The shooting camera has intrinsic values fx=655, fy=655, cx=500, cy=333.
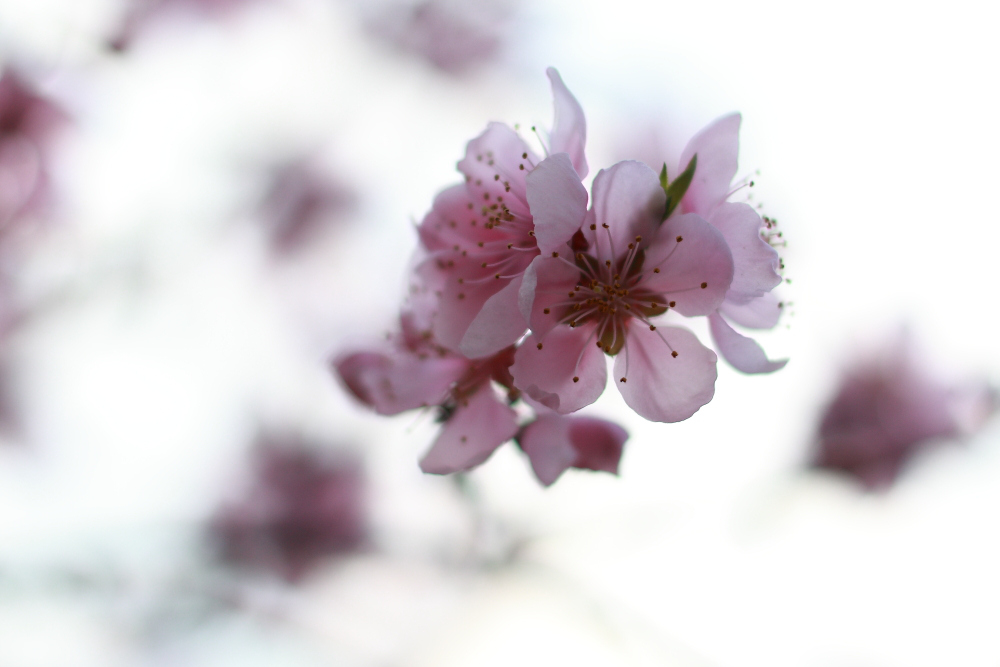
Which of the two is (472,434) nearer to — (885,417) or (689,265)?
(689,265)

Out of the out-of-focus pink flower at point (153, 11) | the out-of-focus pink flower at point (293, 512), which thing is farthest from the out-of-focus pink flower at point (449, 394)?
the out-of-focus pink flower at point (153, 11)

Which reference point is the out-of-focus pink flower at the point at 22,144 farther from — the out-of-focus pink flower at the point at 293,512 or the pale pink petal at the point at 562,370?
the pale pink petal at the point at 562,370

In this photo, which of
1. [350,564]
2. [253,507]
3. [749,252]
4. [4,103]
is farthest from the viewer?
[253,507]

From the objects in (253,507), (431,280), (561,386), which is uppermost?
(253,507)

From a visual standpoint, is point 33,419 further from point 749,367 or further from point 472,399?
point 749,367

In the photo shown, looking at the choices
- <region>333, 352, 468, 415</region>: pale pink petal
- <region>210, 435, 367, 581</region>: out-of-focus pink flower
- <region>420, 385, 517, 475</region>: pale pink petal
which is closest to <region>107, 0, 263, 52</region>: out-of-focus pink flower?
<region>210, 435, 367, 581</region>: out-of-focus pink flower

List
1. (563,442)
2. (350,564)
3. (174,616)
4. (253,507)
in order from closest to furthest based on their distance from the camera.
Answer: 1. (563,442)
2. (174,616)
3. (350,564)
4. (253,507)

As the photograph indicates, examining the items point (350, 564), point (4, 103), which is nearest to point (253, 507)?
point (350, 564)

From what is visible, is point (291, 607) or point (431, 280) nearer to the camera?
point (431, 280)
